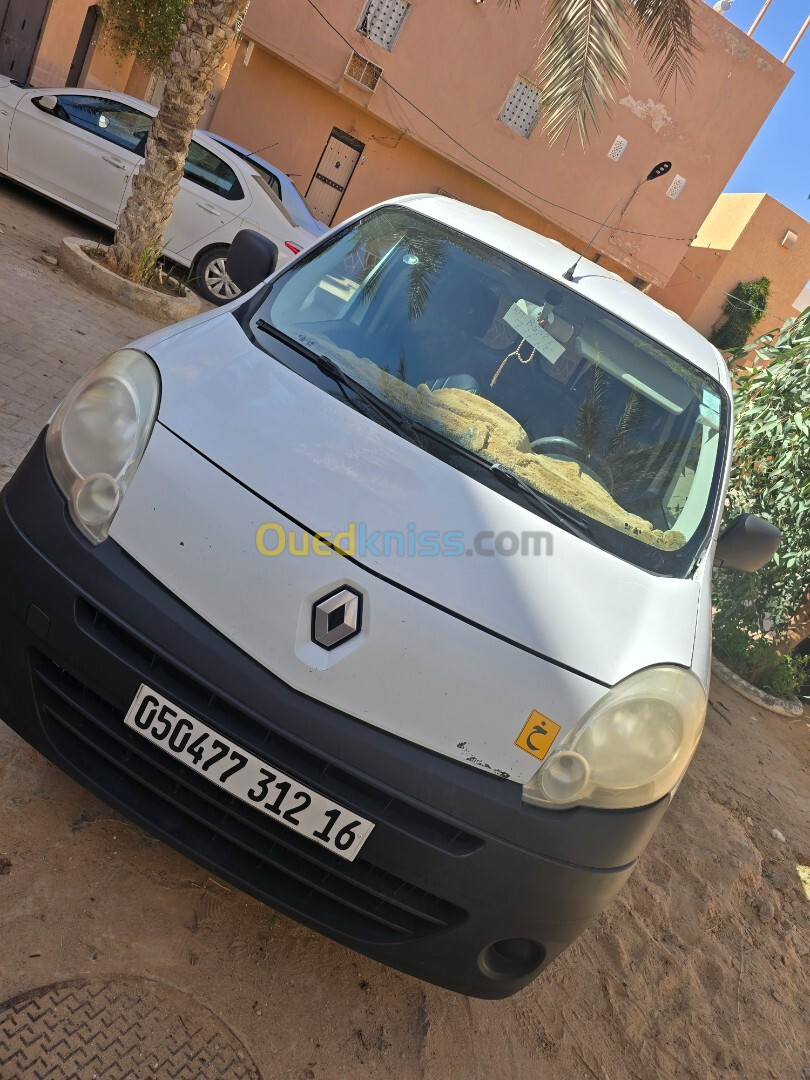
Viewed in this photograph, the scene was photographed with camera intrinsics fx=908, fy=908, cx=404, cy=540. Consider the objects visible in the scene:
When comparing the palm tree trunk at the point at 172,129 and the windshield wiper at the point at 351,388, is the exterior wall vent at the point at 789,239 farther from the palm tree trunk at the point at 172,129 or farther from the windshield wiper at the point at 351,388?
the windshield wiper at the point at 351,388

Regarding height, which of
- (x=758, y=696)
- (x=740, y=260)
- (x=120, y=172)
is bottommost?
(x=758, y=696)

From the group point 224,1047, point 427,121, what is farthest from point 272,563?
point 427,121

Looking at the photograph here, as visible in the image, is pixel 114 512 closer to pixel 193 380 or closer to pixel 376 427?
pixel 193 380

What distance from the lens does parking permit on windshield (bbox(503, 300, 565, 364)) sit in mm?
2977

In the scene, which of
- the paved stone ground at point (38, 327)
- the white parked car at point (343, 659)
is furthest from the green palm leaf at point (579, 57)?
the white parked car at point (343, 659)

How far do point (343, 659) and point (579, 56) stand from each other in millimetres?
6556

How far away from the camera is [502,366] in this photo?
2.88 meters

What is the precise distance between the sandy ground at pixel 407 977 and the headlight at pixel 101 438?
2.82 feet

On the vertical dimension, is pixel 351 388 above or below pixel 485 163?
below

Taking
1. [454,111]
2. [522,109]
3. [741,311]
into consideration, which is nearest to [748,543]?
[454,111]

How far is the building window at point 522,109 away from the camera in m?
20.6

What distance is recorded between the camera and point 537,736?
1909 mm

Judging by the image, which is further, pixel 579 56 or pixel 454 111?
pixel 454 111

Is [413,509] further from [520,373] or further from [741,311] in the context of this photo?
[741,311]
